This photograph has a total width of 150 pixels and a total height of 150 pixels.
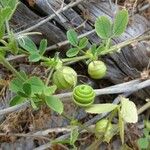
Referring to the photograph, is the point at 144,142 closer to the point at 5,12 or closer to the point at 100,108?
the point at 100,108

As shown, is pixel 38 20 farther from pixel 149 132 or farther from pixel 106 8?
pixel 149 132

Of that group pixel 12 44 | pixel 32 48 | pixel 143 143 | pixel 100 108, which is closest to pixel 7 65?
pixel 12 44

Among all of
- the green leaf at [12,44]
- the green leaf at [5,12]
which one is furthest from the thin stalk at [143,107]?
the green leaf at [5,12]

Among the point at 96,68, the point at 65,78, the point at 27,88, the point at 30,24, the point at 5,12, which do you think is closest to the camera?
the point at 5,12

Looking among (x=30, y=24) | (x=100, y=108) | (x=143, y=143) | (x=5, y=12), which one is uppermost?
(x=5, y=12)

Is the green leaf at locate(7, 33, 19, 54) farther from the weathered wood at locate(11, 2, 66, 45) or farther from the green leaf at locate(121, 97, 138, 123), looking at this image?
the weathered wood at locate(11, 2, 66, 45)

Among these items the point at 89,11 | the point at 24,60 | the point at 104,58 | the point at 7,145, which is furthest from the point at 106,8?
the point at 7,145
